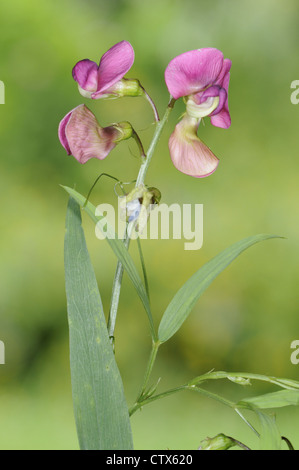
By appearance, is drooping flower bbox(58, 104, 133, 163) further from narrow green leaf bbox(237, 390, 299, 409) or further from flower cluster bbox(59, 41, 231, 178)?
narrow green leaf bbox(237, 390, 299, 409)

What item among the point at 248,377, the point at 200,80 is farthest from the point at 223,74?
the point at 248,377

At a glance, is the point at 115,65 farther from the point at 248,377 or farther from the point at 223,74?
the point at 248,377

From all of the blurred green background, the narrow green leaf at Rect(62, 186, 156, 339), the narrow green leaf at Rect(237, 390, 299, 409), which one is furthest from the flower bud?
the blurred green background

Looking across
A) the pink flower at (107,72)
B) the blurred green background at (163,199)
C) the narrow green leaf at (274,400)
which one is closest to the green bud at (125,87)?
the pink flower at (107,72)

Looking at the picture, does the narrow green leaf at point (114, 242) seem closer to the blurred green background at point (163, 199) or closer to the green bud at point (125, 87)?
the green bud at point (125, 87)

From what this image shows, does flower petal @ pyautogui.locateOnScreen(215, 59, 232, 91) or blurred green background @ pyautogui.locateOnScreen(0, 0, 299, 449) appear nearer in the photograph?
flower petal @ pyautogui.locateOnScreen(215, 59, 232, 91)
